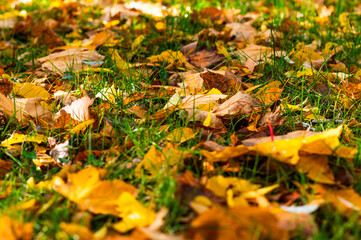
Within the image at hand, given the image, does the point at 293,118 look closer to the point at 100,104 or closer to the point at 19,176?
the point at 100,104

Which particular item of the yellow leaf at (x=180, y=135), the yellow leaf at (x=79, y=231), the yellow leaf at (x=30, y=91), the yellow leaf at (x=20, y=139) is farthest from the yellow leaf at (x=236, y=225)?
the yellow leaf at (x=30, y=91)

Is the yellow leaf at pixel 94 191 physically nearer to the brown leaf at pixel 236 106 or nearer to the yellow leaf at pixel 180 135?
the yellow leaf at pixel 180 135

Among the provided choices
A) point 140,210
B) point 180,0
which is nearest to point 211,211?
point 140,210

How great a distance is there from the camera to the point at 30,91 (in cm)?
220

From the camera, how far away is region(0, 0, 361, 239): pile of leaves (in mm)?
1222

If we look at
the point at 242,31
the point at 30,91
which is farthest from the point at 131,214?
the point at 242,31

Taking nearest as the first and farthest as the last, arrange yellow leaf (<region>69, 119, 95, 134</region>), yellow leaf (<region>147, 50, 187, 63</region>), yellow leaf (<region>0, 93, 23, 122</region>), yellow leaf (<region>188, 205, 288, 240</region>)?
yellow leaf (<region>188, 205, 288, 240</region>) → yellow leaf (<region>69, 119, 95, 134</region>) → yellow leaf (<region>0, 93, 23, 122</region>) → yellow leaf (<region>147, 50, 187, 63</region>)

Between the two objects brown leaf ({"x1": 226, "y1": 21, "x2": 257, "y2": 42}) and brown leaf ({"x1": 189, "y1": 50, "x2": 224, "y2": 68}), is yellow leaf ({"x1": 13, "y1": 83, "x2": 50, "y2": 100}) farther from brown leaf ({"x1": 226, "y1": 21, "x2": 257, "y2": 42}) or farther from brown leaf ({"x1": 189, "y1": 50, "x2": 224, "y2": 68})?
brown leaf ({"x1": 226, "y1": 21, "x2": 257, "y2": 42})

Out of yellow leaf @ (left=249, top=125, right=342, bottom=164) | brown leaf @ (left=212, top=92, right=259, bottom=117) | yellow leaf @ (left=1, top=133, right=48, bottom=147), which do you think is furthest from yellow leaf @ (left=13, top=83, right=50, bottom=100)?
yellow leaf @ (left=249, top=125, right=342, bottom=164)

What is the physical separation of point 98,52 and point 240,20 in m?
1.54

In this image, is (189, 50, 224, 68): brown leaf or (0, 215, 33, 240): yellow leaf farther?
(189, 50, 224, 68): brown leaf

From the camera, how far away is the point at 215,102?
76.7 inches

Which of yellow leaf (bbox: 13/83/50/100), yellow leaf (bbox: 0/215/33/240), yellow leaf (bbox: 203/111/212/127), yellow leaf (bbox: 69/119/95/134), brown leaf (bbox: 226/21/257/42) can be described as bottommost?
yellow leaf (bbox: 13/83/50/100)

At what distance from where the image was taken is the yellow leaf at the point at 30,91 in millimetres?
2178
